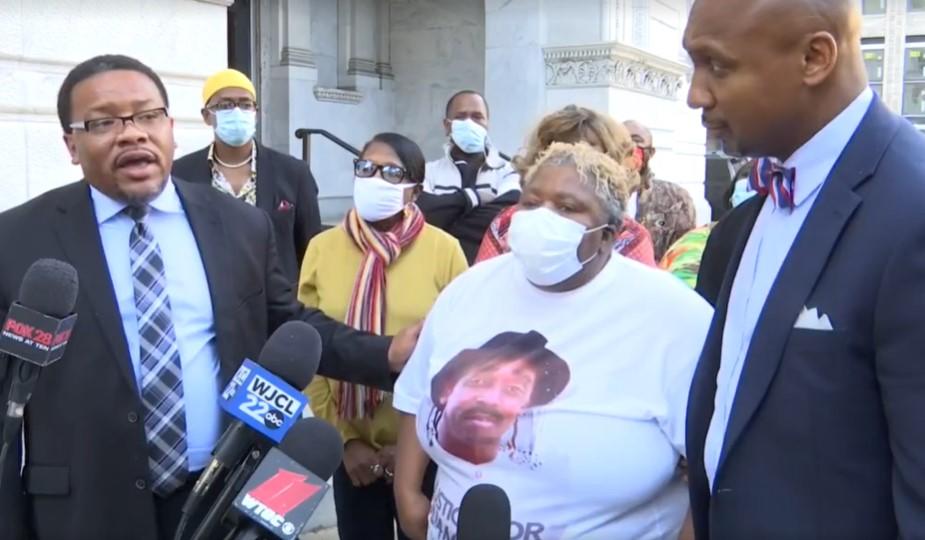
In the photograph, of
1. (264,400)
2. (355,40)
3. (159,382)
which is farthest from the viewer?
(355,40)

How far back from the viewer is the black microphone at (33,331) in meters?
1.66

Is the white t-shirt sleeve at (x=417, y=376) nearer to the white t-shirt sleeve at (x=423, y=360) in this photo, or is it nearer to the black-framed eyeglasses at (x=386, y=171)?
the white t-shirt sleeve at (x=423, y=360)

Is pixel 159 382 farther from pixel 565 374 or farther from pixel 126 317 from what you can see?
pixel 565 374

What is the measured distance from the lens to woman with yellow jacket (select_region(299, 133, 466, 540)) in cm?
320

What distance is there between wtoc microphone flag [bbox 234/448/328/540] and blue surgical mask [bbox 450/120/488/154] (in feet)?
13.5

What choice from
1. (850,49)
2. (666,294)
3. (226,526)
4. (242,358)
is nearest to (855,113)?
(850,49)

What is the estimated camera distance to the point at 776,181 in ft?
5.09

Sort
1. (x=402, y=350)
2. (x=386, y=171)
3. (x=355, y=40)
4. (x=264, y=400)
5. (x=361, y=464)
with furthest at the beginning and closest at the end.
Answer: (x=355, y=40)
(x=386, y=171)
(x=361, y=464)
(x=402, y=350)
(x=264, y=400)

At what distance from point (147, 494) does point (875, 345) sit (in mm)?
1705

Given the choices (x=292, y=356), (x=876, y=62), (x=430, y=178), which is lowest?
(x=292, y=356)

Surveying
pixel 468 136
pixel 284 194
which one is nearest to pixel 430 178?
pixel 468 136

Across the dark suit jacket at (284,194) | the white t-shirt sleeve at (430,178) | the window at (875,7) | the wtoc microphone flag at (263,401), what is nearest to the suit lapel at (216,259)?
the wtoc microphone flag at (263,401)

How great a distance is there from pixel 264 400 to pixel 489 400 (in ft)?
2.31

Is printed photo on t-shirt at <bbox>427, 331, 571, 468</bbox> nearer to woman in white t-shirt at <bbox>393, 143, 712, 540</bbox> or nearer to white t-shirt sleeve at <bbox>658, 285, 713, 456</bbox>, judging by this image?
woman in white t-shirt at <bbox>393, 143, 712, 540</bbox>
